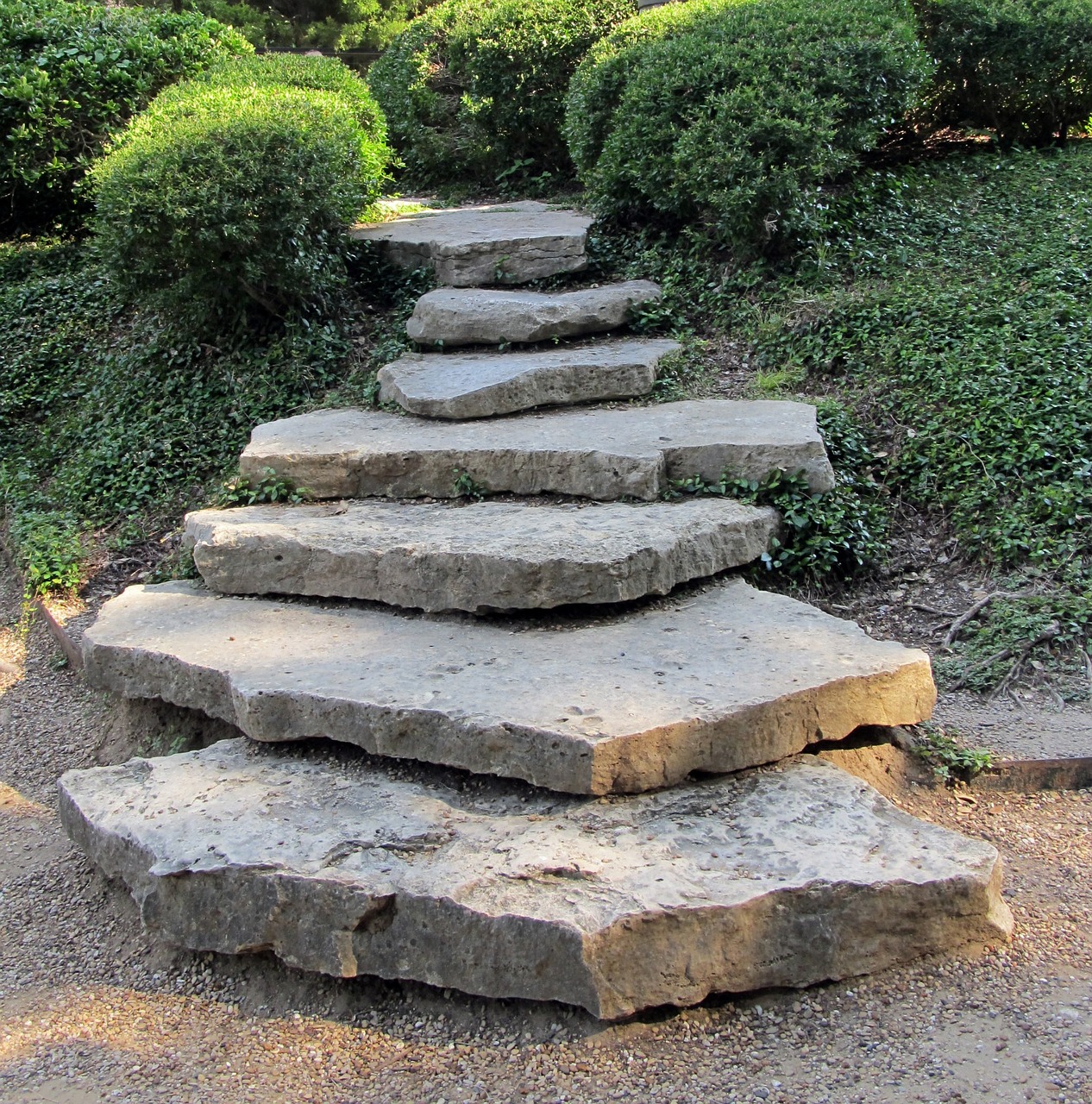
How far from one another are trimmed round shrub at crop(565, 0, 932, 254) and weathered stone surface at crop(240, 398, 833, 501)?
4.86ft

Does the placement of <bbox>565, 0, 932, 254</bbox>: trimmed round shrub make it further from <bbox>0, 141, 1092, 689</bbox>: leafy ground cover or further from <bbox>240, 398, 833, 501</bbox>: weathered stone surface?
<bbox>240, 398, 833, 501</bbox>: weathered stone surface

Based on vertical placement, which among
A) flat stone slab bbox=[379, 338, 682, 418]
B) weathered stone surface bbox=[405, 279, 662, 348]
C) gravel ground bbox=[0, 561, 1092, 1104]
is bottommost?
gravel ground bbox=[0, 561, 1092, 1104]

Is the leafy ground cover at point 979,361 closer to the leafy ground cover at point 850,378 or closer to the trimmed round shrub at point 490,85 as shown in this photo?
the leafy ground cover at point 850,378

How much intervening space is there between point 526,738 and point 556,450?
6.05ft

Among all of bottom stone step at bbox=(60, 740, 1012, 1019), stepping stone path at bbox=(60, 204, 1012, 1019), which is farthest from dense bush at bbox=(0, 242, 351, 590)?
bottom stone step at bbox=(60, 740, 1012, 1019)

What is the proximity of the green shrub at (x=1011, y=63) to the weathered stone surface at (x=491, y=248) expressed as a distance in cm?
304

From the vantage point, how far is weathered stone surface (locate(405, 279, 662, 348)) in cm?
599

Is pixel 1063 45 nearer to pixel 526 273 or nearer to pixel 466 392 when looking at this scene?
pixel 526 273

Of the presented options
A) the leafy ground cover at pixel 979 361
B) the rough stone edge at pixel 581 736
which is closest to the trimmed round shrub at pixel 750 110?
the leafy ground cover at pixel 979 361

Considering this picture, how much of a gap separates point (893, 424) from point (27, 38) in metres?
6.65

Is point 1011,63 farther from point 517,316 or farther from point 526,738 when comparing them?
point 526,738

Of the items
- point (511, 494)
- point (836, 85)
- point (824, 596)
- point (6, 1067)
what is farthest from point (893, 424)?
point (6, 1067)

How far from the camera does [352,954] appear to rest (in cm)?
283

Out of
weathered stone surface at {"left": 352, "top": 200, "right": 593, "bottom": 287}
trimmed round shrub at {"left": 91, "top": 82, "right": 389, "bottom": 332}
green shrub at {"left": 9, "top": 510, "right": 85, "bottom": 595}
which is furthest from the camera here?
weathered stone surface at {"left": 352, "top": 200, "right": 593, "bottom": 287}
